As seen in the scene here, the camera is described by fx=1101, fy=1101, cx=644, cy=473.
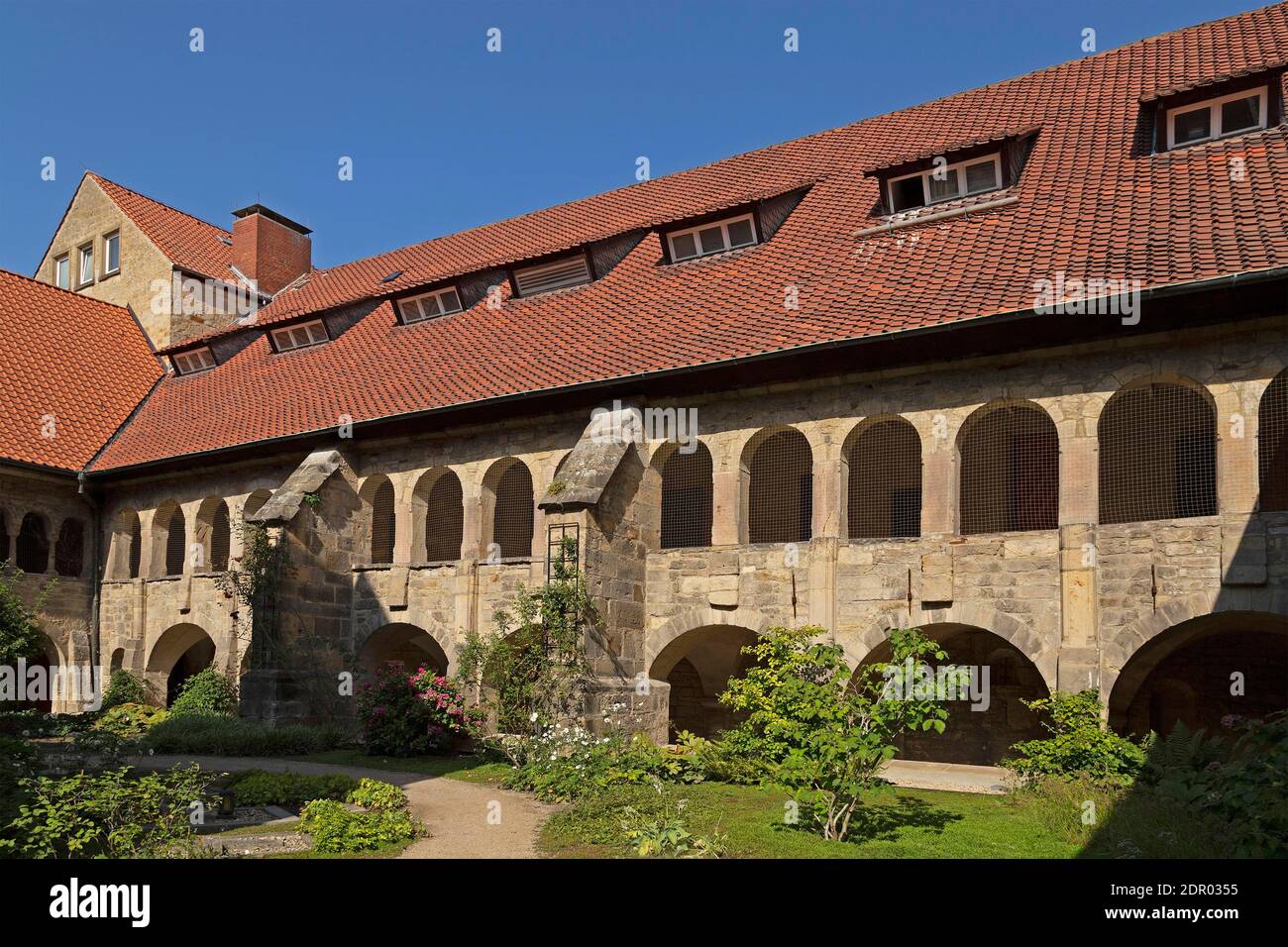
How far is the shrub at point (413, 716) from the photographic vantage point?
15.9 metres

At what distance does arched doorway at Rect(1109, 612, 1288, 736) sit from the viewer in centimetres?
1510

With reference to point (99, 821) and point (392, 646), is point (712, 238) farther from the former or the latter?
point (99, 821)

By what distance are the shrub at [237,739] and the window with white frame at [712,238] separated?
9870 mm

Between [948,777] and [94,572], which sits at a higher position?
[94,572]

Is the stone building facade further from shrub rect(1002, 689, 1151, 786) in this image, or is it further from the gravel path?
the gravel path

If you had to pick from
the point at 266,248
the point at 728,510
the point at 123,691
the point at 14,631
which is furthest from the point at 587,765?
the point at 266,248

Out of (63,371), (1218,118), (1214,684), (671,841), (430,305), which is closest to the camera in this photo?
(671,841)

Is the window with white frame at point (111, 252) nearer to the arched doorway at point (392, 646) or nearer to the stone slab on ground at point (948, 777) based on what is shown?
the arched doorway at point (392, 646)

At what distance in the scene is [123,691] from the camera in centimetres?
2139

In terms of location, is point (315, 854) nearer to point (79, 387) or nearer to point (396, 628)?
point (396, 628)

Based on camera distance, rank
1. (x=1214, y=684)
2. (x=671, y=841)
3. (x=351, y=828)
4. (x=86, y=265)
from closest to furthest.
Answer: (x=671, y=841) < (x=351, y=828) < (x=1214, y=684) < (x=86, y=265)

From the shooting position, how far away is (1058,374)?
13.5 meters

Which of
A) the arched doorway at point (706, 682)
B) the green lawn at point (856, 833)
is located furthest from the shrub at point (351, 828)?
the arched doorway at point (706, 682)

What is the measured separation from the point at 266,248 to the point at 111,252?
4.05 meters
